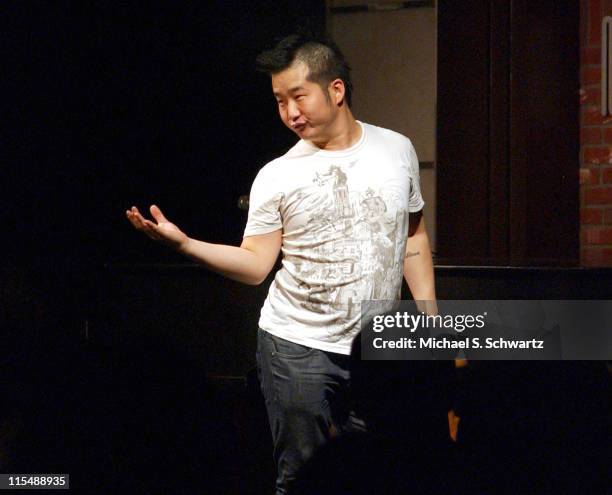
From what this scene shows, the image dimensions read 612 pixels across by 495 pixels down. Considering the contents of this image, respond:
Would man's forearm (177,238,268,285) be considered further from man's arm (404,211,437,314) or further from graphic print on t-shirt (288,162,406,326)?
man's arm (404,211,437,314)

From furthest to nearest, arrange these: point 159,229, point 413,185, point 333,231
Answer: point 413,185, point 333,231, point 159,229

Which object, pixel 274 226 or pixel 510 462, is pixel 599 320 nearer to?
pixel 510 462

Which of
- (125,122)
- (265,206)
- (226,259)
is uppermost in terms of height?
(125,122)

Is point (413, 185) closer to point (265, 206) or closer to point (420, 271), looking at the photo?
point (420, 271)

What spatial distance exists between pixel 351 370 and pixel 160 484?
3.77 feet

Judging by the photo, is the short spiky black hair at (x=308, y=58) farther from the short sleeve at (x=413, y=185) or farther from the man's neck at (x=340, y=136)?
the short sleeve at (x=413, y=185)

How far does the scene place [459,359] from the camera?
2463 mm

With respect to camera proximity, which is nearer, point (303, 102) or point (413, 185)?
point (303, 102)

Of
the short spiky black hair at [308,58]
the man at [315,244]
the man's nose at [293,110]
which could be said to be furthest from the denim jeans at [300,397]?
the short spiky black hair at [308,58]

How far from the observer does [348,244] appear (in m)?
2.16

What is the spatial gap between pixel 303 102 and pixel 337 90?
13 cm

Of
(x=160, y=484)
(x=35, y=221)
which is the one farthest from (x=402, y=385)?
(x=35, y=221)

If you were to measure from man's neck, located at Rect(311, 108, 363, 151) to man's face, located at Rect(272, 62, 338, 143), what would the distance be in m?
0.02

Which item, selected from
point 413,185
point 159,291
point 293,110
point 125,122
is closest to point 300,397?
point 413,185
